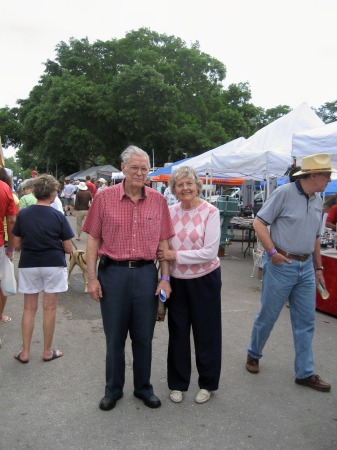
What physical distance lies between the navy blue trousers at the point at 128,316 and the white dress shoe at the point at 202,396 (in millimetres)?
362

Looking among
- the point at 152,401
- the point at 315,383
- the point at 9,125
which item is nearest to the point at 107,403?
the point at 152,401

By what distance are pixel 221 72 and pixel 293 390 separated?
29.6m

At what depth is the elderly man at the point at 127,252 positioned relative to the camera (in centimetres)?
294

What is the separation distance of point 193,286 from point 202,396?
876mm

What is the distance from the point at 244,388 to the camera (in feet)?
11.5

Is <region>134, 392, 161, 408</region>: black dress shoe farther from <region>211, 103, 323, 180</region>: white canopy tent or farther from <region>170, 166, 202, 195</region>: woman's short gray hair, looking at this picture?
<region>211, 103, 323, 180</region>: white canopy tent

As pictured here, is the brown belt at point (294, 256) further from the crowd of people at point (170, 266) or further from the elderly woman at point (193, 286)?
the elderly woman at point (193, 286)

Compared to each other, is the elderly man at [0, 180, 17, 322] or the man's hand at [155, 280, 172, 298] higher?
the elderly man at [0, 180, 17, 322]

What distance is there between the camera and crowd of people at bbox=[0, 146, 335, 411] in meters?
2.96

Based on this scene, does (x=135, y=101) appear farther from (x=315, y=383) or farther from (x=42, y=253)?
(x=315, y=383)

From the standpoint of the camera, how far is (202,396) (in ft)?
10.7

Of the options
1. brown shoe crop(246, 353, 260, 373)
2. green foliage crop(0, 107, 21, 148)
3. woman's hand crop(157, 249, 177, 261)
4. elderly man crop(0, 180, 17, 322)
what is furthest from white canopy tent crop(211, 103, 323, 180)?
green foliage crop(0, 107, 21, 148)

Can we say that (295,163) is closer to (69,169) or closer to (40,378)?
(40,378)

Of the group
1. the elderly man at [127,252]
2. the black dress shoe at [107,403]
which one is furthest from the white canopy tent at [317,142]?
the black dress shoe at [107,403]
